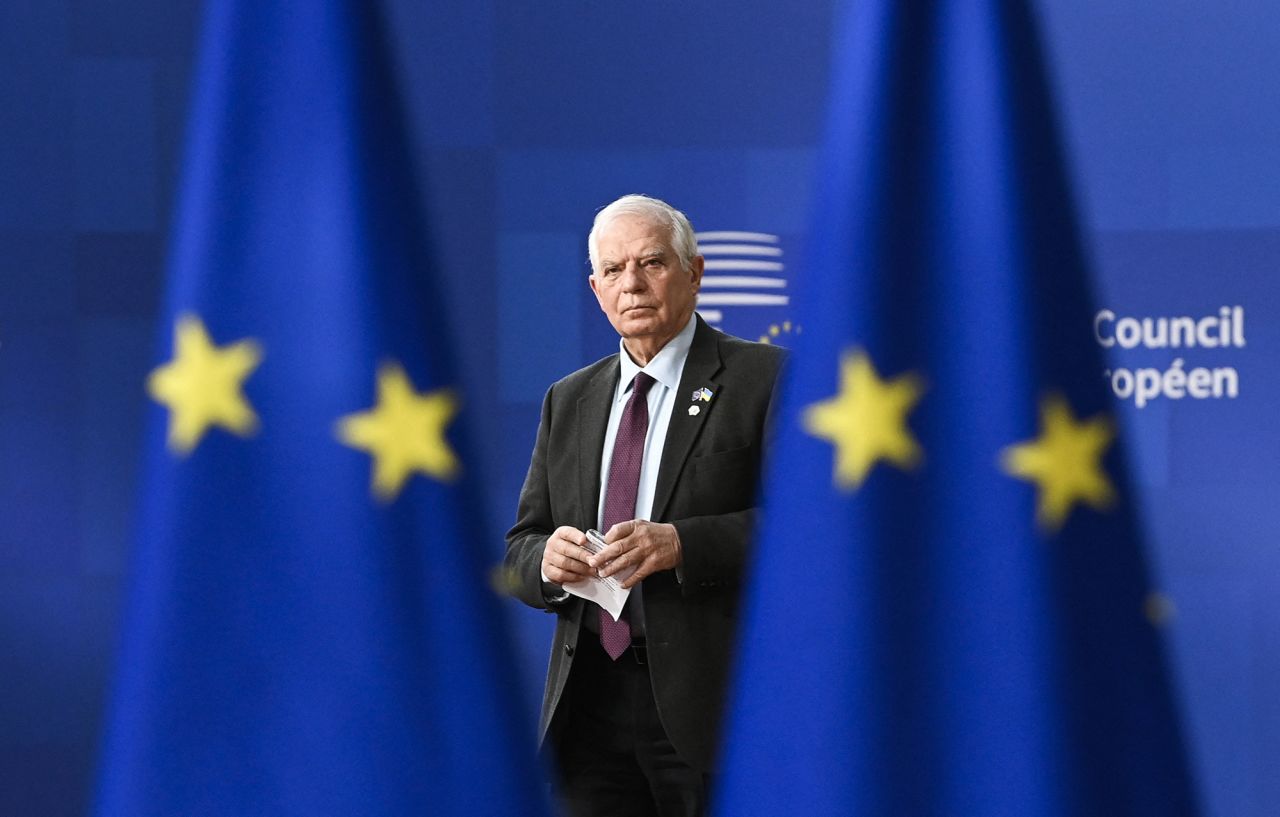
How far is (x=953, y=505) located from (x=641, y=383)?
92cm

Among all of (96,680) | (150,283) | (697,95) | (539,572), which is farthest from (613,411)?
(96,680)

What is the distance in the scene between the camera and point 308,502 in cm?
86

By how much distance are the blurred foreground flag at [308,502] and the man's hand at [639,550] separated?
67 centimetres

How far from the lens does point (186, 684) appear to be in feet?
2.80

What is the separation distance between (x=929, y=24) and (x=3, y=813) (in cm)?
320

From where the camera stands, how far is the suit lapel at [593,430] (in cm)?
169

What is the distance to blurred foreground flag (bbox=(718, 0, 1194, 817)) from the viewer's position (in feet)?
2.71

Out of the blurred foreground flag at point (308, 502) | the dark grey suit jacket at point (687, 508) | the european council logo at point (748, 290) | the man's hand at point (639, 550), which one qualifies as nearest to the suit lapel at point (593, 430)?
the dark grey suit jacket at point (687, 508)

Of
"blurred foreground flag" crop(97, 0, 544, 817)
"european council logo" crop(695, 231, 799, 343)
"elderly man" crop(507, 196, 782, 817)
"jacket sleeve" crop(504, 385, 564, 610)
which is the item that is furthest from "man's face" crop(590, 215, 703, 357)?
"european council logo" crop(695, 231, 799, 343)

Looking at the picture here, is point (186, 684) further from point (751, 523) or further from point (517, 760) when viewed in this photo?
point (751, 523)

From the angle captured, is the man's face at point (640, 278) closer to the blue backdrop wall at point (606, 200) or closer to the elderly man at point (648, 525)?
the elderly man at point (648, 525)

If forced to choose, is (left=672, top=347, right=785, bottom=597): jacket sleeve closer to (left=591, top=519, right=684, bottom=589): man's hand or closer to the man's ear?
(left=591, top=519, right=684, bottom=589): man's hand

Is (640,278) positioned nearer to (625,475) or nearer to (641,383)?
(641,383)

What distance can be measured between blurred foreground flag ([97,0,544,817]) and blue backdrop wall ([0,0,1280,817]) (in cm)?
227
